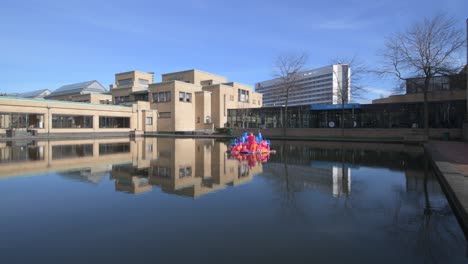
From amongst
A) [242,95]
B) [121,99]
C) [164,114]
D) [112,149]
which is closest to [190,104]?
[164,114]

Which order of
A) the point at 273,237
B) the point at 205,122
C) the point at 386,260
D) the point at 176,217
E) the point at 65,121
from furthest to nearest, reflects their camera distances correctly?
the point at 205,122 → the point at 65,121 → the point at 176,217 → the point at 273,237 → the point at 386,260

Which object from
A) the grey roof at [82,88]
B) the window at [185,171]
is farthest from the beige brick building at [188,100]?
the window at [185,171]

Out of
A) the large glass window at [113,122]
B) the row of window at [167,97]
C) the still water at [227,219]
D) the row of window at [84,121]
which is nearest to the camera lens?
the still water at [227,219]

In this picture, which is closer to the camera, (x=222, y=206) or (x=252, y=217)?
(x=252, y=217)

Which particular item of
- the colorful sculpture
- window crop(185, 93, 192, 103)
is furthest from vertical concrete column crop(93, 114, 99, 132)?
the colorful sculpture

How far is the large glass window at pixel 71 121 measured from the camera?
46.6m

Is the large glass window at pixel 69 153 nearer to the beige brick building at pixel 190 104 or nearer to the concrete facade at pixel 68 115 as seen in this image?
the concrete facade at pixel 68 115

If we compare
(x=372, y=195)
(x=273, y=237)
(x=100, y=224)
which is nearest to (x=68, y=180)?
(x=100, y=224)

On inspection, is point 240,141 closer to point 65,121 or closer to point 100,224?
point 100,224

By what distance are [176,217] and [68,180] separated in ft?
20.7

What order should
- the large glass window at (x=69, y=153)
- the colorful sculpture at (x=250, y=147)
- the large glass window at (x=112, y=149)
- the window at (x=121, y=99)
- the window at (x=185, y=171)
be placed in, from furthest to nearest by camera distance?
the window at (x=121, y=99)
the large glass window at (x=112, y=149)
the colorful sculpture at (x=250, y=147)
the large glass window at (x=69, y=153)
the window at (x=185, y=171)

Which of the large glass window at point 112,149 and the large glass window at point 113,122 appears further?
the large glass window at point 113,122

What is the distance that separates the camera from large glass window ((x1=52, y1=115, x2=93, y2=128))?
4662 cm

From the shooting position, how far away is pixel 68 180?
10.6 metres
